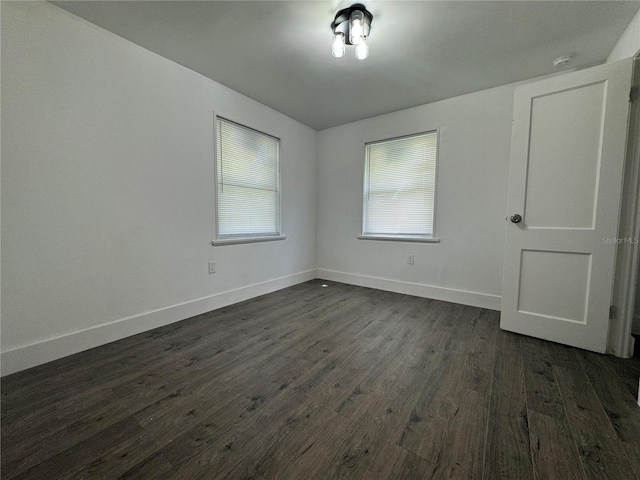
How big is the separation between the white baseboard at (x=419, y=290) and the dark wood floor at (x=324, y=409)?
0.70m

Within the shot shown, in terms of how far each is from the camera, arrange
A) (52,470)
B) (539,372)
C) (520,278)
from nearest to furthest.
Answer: (52,470)
(539,372)
(520,278)

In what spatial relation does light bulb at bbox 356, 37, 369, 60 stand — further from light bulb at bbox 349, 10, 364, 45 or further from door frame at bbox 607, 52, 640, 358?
door frame at bbox 607, 52, 640, 358

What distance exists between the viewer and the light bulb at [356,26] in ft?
5.68

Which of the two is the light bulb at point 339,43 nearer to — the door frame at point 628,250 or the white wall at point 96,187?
the white wall at point 96,187

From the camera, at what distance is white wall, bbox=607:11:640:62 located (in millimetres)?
1731

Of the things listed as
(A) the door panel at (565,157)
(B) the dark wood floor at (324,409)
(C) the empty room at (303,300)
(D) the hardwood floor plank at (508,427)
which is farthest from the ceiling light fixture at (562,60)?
(D) the hardwood floor plank at (508,427)

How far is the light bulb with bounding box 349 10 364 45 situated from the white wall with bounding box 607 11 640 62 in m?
1.86

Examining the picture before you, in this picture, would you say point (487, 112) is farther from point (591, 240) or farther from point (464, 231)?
point (591, 240)

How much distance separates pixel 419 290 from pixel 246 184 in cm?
263

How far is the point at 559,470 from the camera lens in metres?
1.04

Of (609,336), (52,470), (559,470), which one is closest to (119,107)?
(52,470)

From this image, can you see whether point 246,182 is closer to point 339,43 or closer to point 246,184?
point 246,184

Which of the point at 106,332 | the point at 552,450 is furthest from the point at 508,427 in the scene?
the point at 106,332

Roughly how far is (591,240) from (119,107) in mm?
3855
